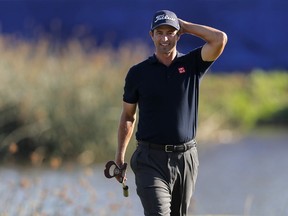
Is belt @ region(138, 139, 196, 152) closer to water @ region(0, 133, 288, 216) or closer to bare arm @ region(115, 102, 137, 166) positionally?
bare arm @ region(115, 102, 137, 166)

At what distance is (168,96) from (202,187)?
6587mm

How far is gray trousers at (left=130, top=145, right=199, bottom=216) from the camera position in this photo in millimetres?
5676

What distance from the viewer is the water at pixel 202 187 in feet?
25.6

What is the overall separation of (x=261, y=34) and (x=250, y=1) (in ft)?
2.72

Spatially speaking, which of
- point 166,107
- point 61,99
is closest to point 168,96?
point 166,107

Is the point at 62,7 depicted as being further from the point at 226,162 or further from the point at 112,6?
the point at 226,162

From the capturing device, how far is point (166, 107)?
571 cm

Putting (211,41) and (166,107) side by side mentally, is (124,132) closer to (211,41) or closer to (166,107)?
(166,107)

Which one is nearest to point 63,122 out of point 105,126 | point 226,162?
point 105,126

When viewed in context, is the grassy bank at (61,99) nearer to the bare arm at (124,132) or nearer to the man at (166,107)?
the bare arm at (124,132)

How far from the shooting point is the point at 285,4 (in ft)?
67.4

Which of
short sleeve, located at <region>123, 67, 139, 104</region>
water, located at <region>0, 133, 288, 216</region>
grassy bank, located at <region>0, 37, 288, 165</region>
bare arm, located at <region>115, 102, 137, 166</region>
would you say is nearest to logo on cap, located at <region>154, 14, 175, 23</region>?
short sleeve, located at <region>123, 67, 139, 104</region>

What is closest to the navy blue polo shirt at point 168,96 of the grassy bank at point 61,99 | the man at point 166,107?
the man at point 166,107

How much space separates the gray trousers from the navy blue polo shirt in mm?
93
